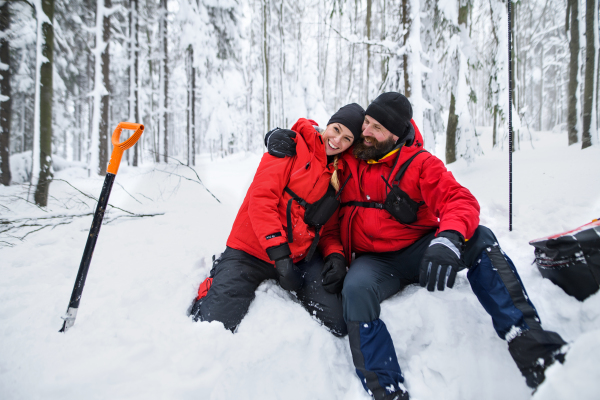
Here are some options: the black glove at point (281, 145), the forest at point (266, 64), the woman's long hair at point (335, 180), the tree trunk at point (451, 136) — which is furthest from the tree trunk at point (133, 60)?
the woman's long hair at point (335, 180)

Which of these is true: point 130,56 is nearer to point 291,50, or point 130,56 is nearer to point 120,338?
point 291,50

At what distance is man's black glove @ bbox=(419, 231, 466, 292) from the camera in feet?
5.81

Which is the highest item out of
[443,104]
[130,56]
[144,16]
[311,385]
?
[144,16]

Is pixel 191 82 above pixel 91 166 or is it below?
above

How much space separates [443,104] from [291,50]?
49.1ft

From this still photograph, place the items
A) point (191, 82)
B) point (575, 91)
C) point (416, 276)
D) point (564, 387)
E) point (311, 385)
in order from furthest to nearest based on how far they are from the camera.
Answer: point (191, 82)
point (575, 91)
point (416, 276)
point (311, 385)
point (564, 387)

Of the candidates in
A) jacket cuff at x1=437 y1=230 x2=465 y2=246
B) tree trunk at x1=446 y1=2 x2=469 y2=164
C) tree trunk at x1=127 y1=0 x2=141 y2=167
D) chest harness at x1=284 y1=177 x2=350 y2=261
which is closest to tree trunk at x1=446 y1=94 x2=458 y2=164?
tree trunk at x1=446 y1=2 x2=469 y2=164

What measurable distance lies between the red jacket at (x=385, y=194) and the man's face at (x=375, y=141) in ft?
0.25

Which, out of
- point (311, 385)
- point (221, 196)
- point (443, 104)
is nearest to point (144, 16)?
point (221, 196)

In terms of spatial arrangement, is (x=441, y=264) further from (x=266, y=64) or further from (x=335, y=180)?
(x=266, y=64)

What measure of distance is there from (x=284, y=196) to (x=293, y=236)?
14.2 inches

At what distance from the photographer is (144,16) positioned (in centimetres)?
1386

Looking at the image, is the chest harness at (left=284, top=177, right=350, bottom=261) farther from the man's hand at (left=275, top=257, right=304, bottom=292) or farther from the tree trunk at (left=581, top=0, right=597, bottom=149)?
the tree trunk at (left=581, top=0, right=597, bottom=149)

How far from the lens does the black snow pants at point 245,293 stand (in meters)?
2.16
